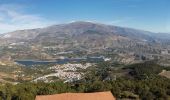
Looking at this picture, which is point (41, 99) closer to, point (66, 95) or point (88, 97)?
point (66, 95)

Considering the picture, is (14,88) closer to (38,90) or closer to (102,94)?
(38,90)

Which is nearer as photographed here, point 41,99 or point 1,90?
point 41,99

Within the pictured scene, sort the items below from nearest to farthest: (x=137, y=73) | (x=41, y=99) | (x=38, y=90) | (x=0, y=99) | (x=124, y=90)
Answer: (x=41, y=99) → (x=0, y=99) → (x=38, y=90) → (x=124, y=90) → (x=137, y=73)

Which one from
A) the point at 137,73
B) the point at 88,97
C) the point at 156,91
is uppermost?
the point at 88,97

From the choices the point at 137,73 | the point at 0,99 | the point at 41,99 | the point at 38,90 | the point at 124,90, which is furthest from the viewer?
the point at 137,73

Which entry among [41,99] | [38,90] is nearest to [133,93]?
[38,90]

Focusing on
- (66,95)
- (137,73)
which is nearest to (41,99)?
(66,95)

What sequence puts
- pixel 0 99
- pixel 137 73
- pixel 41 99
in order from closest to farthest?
pixel 41 99
pixel 0 99
pixel 137 73

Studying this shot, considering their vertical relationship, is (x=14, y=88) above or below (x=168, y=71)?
above

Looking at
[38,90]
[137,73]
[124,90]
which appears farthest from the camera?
[137,73]
